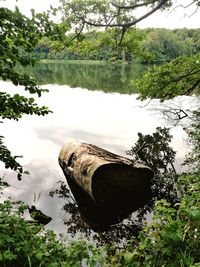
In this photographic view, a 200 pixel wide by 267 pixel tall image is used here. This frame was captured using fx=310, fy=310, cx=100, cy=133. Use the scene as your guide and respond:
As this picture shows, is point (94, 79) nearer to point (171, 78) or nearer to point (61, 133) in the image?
point (61, 133)

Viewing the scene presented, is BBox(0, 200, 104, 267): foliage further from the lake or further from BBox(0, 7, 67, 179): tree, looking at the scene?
the lake

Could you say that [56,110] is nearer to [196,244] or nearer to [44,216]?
[44,216]

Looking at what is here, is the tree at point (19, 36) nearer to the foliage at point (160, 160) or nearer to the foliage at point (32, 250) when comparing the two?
the foliage at point (32, 250)

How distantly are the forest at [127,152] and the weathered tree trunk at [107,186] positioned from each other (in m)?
0.35

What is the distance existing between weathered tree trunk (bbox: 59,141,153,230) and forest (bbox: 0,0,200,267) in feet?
1.13

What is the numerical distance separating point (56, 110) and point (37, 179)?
52.3ft

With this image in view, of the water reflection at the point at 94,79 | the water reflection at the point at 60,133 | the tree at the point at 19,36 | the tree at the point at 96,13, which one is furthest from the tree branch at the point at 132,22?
the water reflection at the point at 94,79

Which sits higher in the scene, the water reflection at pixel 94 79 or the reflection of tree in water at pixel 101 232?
the water reflection at pixel 94 79

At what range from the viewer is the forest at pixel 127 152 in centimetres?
326

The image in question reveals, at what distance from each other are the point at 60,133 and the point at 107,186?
32.9ft

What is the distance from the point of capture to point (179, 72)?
11.9 m

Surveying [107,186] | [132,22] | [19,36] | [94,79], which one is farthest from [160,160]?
[94,79]

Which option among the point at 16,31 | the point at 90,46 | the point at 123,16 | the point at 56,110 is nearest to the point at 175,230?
the point at 16,31

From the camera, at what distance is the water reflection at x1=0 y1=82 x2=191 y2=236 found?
10.7 metres
